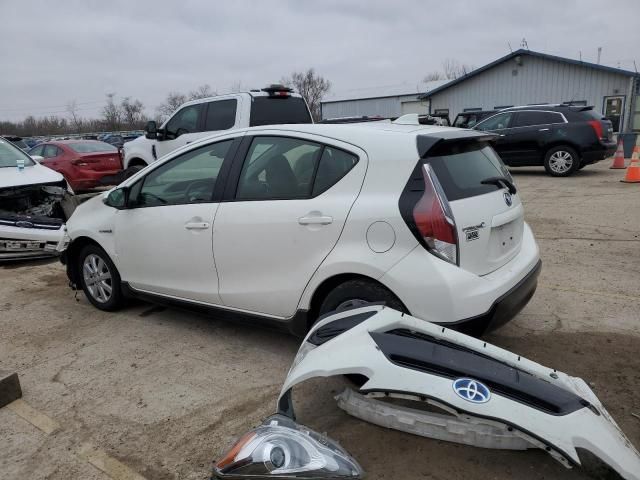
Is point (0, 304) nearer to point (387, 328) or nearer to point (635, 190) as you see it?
point (387, 328)

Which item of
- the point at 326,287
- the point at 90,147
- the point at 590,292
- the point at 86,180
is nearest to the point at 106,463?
the point at 326,287

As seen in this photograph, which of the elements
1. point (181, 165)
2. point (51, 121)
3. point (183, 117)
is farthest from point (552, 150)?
point (51, 121)

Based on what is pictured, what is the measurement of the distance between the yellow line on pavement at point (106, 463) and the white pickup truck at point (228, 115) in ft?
21.4

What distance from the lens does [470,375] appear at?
7.32ft

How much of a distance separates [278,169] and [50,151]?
12.5 m

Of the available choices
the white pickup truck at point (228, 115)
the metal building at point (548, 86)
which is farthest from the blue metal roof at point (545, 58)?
the white pickup truck at point (228, 115)

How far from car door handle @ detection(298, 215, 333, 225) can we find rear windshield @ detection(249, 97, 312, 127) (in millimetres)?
5783

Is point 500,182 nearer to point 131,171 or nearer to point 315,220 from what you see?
point 315,220

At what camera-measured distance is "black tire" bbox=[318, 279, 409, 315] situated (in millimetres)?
3021

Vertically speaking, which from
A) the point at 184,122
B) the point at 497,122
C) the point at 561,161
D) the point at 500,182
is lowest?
the point at 561,161

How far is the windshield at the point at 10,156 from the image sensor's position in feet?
26.0

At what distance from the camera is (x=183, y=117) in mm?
9703

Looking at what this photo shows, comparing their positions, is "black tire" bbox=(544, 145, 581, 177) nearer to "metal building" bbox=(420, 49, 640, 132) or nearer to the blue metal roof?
"metal building" bbox=(420, 49, 640, 132)

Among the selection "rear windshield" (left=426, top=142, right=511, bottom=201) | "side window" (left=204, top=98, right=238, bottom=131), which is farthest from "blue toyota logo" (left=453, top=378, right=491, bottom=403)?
"side window" (left=204, top=98, right=238, bottom=131)
